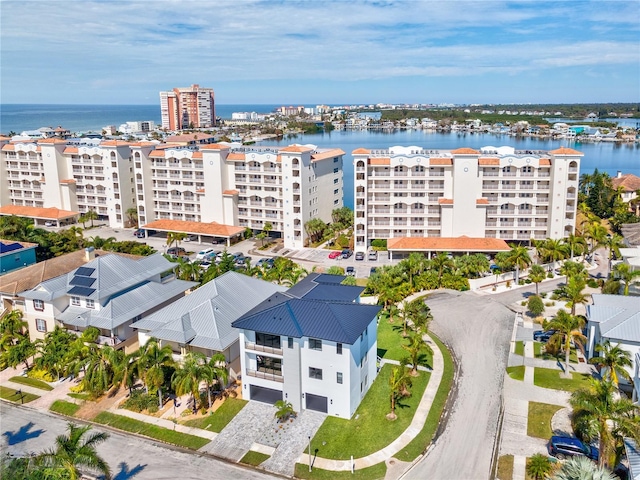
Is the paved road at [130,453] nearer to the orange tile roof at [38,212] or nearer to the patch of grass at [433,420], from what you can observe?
the patch of grass at [433,420]

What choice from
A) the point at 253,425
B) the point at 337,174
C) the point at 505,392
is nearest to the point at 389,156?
the point at 337,174

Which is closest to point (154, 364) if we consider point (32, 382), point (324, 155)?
point (32, 382)

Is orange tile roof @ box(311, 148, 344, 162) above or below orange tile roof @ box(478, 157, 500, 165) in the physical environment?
above

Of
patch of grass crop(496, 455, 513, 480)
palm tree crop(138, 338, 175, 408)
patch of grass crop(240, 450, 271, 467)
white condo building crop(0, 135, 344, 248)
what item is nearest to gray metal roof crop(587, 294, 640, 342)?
patch of grass crop(496, 455, 513, 480)

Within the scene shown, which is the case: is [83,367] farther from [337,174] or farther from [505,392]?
[337,174]

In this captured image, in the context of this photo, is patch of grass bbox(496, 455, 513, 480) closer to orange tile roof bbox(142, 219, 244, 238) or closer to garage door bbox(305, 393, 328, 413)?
garage door bbox(305, 393, 328, 413)

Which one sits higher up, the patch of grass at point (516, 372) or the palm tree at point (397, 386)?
the palm tree at point (397, 386)

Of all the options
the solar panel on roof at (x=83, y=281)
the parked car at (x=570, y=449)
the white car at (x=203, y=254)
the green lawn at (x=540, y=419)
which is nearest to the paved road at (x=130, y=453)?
the solar panel on roof at (x=83, y=281)
